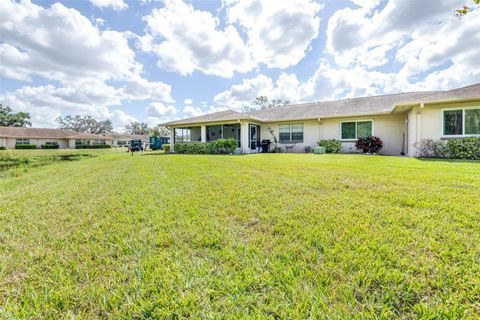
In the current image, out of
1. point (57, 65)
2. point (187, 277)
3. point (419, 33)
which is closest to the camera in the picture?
point (187, 277)

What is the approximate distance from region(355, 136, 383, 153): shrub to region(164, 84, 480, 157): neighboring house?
0.82 metres

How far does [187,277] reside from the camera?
5.75 feet

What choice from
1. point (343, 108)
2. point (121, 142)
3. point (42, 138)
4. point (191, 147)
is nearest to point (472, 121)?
point (343, 108)

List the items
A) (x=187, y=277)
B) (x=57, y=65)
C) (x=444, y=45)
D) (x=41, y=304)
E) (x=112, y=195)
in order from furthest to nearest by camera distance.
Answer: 1. (x=57, y=65)
2. (x=444, y=45)
3. (x=112, y=195)
4. (x=187, y=277)
5. (x=41, y=304)

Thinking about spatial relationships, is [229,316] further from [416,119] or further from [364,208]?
[416,119]

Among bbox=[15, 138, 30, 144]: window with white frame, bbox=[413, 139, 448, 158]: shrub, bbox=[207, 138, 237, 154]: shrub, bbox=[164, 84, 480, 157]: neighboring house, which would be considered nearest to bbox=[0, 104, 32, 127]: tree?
bbox=[15, 138, 30, 144]: window with white frame

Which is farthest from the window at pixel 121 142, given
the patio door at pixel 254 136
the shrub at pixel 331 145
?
the shrub at pixel 331 145

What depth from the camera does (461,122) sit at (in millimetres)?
9672

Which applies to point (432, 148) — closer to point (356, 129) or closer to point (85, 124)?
point (356, 129)

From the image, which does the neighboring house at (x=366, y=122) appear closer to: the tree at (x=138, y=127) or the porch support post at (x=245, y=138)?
the porch support post at (x=245, y=138)

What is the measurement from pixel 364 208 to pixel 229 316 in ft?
8.63

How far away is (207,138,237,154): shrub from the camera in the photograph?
15156 millimetres

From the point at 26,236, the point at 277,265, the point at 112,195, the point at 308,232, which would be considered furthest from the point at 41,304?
the point at 112,195

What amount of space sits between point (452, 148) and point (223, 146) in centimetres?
1242
